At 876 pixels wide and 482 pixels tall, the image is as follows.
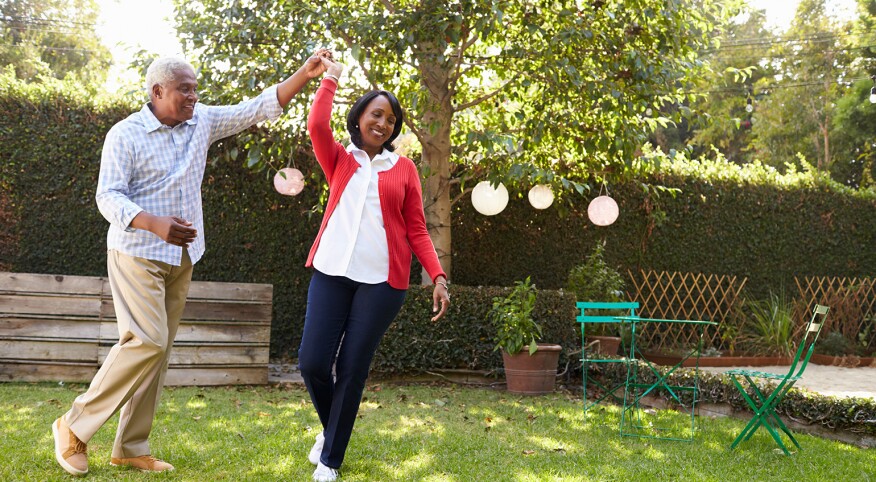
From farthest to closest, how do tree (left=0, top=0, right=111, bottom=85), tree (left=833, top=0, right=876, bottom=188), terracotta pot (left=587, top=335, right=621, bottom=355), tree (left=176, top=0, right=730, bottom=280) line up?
tree (left=0, top=0, right=111, bottom=85)
tree (left=833, top=0, right=876, bottom=188)
terracotta pot (left=587, top=335, right=621, bottom=355)
tree (left=176, top=0, right=730, bottom=280)

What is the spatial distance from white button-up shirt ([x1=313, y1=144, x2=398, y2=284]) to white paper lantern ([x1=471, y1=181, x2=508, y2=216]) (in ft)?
12.8

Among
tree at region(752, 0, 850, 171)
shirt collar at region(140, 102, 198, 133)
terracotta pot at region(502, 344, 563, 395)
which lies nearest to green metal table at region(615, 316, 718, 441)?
terracotta pot at region(502, 344, 563, 395)

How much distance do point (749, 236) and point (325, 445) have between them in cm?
756

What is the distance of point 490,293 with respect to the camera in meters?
6.28

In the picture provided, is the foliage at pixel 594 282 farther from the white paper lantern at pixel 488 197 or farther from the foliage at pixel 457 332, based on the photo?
Result: the white paper lantern at pixel 488 197

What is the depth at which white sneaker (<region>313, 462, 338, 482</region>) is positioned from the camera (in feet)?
9.19

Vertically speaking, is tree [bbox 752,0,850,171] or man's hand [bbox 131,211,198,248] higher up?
tree [bbox 752,0,850,171]

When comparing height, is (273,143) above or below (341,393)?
above

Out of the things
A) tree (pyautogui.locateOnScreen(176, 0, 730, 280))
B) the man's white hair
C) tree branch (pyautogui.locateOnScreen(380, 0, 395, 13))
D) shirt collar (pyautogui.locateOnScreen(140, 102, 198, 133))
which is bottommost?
shirt collar (pyautogui.locateOnScreen(140, 102, 198, 133))

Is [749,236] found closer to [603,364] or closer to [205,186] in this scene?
[603,364]

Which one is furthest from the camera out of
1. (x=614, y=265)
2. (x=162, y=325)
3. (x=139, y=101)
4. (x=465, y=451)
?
(x=614, y=265)

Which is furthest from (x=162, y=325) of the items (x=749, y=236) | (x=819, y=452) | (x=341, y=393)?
(x=749, y=236)

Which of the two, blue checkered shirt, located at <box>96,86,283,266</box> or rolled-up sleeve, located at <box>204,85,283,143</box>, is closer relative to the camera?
blue checkered shirt, located at <box>96,86,283,266</box>

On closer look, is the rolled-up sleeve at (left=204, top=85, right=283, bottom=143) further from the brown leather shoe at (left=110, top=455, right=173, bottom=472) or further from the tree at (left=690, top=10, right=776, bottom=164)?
the tree at (left=690, top=10, right=776, bottom=164)
